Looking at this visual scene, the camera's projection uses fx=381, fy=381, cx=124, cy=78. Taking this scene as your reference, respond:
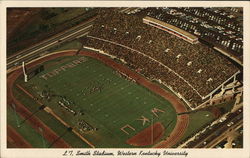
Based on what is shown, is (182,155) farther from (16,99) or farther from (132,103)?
(16,99)

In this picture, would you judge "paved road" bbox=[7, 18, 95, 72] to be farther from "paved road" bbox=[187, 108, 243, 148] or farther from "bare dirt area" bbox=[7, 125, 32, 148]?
"paved road" bbox=[187, 108, 243, 148]

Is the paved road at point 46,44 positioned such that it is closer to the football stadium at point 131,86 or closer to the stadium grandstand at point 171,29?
the football stadium at point 131,86

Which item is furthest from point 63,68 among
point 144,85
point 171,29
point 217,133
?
point 217,133

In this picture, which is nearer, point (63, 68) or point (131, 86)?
point (131, 86)

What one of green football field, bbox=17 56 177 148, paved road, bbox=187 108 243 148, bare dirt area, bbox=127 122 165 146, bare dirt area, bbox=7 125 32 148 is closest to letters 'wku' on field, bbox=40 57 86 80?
green football field, bbox=17 56 177 148

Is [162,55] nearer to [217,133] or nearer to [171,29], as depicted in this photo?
[171,29]

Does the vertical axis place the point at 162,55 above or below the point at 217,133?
above
